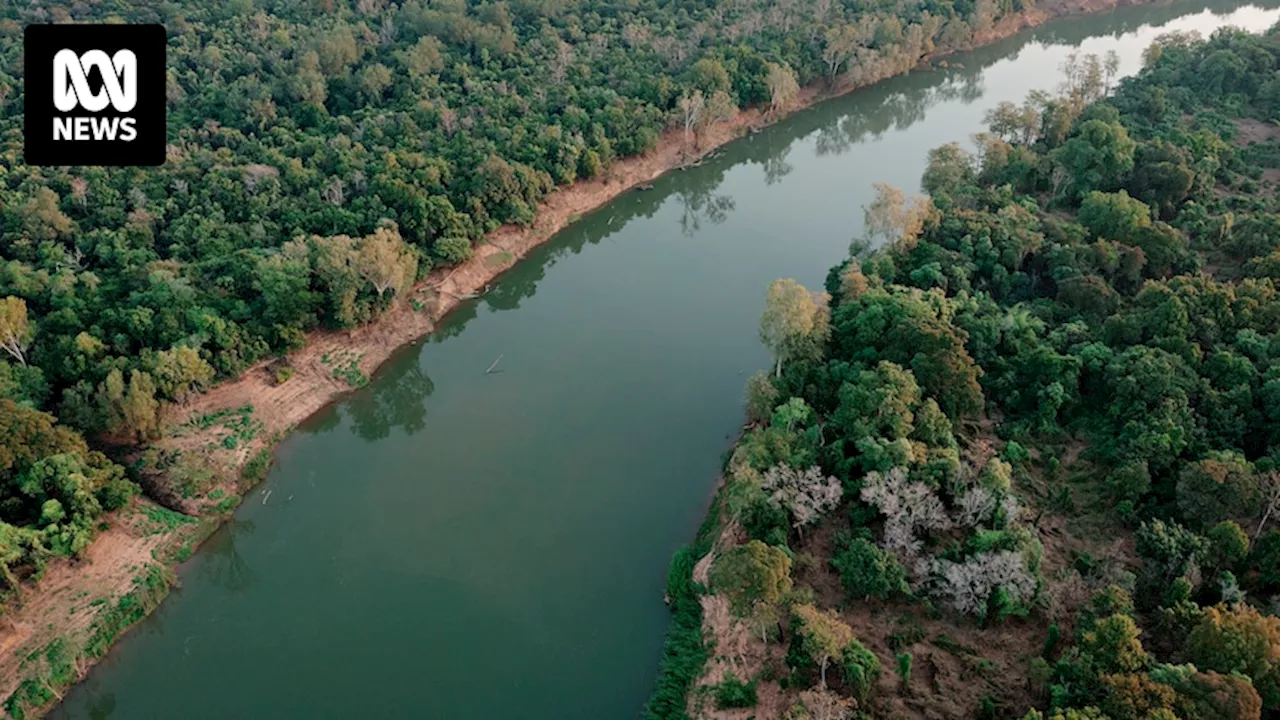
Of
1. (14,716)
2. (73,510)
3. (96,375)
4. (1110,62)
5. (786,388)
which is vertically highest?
(1110,62)

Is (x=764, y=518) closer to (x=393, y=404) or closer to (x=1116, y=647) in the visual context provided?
(x=1116, y=647)

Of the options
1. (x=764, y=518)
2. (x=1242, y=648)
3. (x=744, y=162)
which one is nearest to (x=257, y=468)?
(x=764, y=518)

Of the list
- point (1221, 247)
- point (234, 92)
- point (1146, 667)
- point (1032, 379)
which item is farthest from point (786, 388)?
point (234, 92)

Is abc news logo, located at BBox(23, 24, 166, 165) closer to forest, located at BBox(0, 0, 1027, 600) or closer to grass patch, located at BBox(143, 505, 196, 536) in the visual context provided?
forest, located at BBox(0, 0, 1027, 600)

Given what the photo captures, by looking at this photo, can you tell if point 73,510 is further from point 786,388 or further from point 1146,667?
point 1146,667

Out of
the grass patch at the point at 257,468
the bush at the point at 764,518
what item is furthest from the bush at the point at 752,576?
the grass patch at the point at 257,468

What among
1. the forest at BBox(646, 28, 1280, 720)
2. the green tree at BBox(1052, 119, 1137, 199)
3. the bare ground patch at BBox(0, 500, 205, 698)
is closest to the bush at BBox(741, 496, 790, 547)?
the forest at BBox(646, 28, 1280, 720)

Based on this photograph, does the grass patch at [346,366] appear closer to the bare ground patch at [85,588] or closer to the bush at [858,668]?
the bare ground patch at [85,588]

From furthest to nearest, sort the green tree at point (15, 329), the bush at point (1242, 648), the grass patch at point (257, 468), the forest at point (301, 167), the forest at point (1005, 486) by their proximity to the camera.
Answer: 1. the grass patch at point (257, 468)
2. the green tree at point (15, 329)
3. the forest at point (301, 167)
4. the forest at point (1005, 486)
5. the bush at point (1242, 648)
